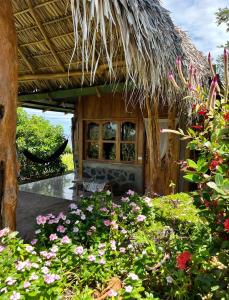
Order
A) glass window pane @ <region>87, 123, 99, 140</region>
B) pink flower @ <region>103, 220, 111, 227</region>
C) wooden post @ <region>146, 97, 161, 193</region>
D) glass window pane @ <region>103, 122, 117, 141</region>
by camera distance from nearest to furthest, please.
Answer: pink flower @ <region>103, 220, 111, 227</region>
wooden post @ <region>146, 97, 161, 193</region>
glass window pane @ <region>103, 122, 117, 141</region>
glass window pane @ <region>87, 123, 99, 140</region>

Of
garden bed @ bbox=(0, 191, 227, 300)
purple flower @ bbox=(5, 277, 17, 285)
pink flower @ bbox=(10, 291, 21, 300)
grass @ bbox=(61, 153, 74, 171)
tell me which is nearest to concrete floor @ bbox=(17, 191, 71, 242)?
garden bed @ bbox=(0, 191, 227, 300)

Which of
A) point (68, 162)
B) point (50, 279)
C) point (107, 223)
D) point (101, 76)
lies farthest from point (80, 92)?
point (68, 162)

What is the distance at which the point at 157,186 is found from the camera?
3820mm

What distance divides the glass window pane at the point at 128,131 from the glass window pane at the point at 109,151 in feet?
1.12

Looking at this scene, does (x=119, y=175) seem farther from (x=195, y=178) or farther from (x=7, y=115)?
(x=195, y=178)

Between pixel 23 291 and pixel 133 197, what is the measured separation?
1.48m

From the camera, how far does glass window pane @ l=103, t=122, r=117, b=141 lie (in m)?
6.14

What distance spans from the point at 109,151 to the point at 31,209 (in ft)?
9.06

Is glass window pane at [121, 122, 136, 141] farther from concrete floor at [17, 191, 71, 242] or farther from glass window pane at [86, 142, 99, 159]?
concrete floor at [17, 191, 71, 242]

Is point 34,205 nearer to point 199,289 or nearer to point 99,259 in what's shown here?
point 99,259

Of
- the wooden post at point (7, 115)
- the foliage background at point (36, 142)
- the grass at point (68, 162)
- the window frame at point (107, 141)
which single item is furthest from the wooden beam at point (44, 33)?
the grass at point (68, 162)

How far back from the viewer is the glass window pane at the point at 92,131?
6415 mm

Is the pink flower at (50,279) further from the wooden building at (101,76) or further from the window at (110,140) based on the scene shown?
the window at (110,140)

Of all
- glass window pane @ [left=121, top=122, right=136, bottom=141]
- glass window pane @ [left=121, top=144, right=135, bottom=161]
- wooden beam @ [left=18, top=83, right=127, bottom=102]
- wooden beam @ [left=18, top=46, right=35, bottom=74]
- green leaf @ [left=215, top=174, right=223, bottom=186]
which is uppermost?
wooden beam @ [left=18, top=46, right=35, bottom=74]
